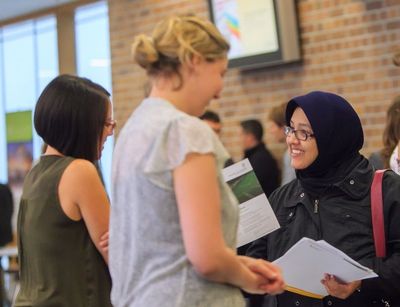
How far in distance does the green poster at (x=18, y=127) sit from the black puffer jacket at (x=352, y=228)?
5728 mm

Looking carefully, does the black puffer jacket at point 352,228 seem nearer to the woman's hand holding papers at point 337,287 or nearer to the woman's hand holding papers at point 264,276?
the woman's hand holding papers at point 337,287

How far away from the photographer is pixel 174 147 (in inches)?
55.0

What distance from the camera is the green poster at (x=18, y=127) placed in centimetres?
752

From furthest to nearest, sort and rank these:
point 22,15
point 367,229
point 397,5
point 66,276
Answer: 1. point 22,15
2. point 397,5
3. point 367,229
4. point 66,276

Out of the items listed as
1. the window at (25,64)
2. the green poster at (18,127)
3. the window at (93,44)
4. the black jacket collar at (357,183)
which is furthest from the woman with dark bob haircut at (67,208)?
the window at (25,64)

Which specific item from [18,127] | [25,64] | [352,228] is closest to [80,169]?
[352,228]

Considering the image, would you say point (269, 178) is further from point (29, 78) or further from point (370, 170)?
point (29, 78)

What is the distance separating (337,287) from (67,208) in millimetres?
824

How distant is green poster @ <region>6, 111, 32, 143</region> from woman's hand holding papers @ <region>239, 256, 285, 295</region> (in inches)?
250

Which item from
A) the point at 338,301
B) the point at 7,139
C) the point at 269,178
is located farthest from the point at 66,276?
the point at 7,139

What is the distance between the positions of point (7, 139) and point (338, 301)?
20.3 ft

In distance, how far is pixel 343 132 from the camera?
2.17 meters

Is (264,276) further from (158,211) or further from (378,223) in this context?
(378,223)

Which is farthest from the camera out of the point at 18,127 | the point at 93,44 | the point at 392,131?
the point at 93,44
